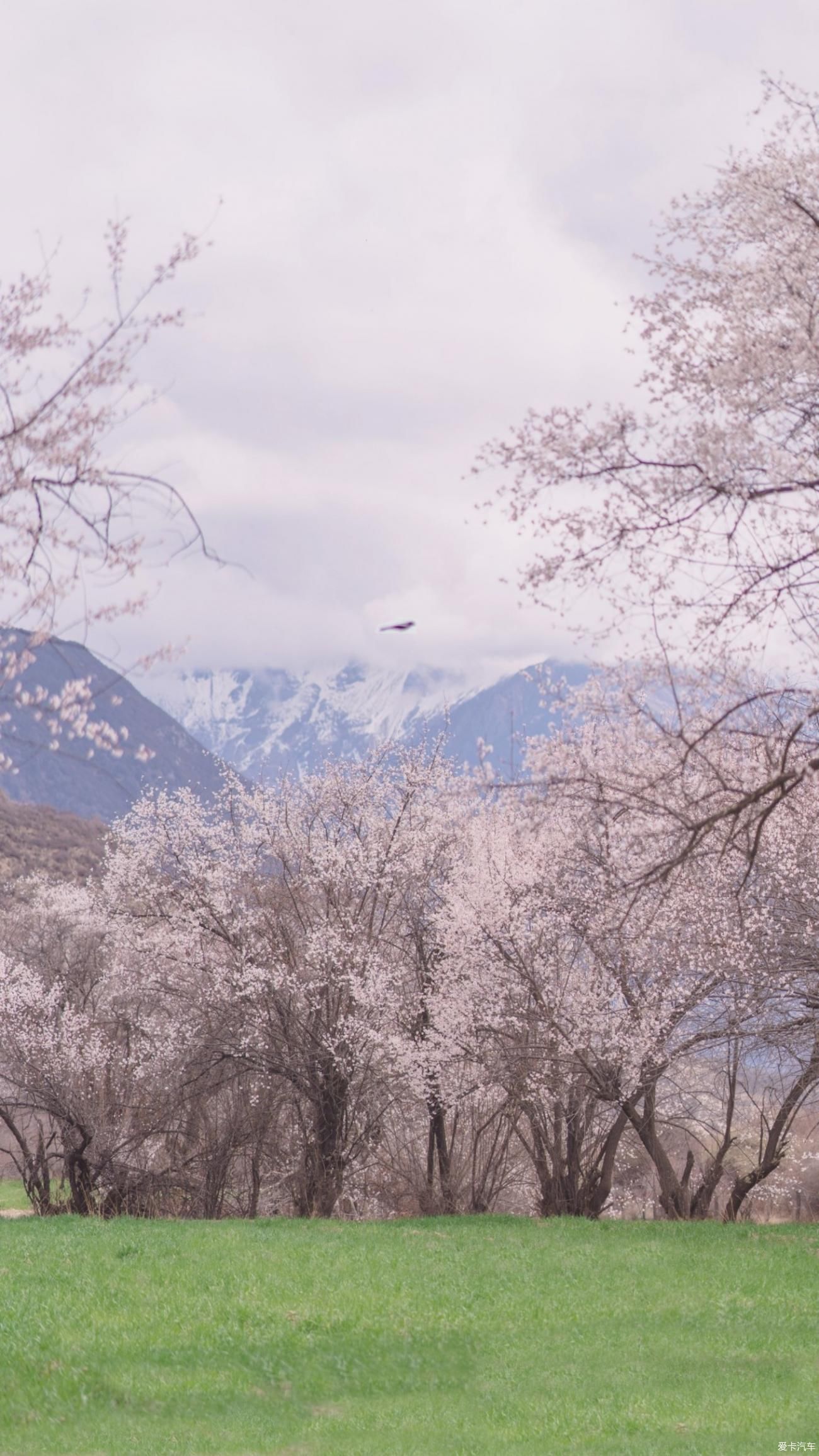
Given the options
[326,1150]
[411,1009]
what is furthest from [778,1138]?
[326,1150]

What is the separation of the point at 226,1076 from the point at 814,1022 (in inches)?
429

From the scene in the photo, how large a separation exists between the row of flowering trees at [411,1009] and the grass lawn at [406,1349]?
4127mm

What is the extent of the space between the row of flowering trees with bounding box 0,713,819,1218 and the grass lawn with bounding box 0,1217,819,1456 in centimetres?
413

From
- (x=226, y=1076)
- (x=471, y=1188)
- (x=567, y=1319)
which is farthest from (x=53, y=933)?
(x=567, y=1319)

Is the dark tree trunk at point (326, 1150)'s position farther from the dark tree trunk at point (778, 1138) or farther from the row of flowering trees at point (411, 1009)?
the dark tree trunk at point (778, 1138)

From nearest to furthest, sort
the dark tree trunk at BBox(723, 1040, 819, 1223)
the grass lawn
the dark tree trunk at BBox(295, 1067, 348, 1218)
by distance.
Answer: the grass lawn → the dark tree trunk at BBox(723, 1040, 819, 1223) → the dark tree trunk at BBox(295, 1067, 348, 1218)

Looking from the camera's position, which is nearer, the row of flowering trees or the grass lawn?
the grass lawn

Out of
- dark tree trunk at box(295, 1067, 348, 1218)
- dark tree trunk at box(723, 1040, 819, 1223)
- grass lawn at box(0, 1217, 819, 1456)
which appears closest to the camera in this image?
grass lawn at box(0, 1217, 819, 1456)

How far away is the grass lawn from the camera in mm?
8180

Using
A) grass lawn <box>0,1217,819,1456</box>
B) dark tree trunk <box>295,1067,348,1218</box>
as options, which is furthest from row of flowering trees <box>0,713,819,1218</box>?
grass lawn <box>0,1217,819,1456</box>

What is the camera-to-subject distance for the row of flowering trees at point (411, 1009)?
673 inches

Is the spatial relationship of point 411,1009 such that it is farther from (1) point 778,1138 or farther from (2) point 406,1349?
(2) point 406,1349

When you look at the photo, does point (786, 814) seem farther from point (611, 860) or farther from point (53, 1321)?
point (53, 1321)

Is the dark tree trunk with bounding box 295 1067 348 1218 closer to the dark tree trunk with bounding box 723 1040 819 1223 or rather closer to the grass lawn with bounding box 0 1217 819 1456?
the dark tree trunk with bounding box 723 1040 819 1223
